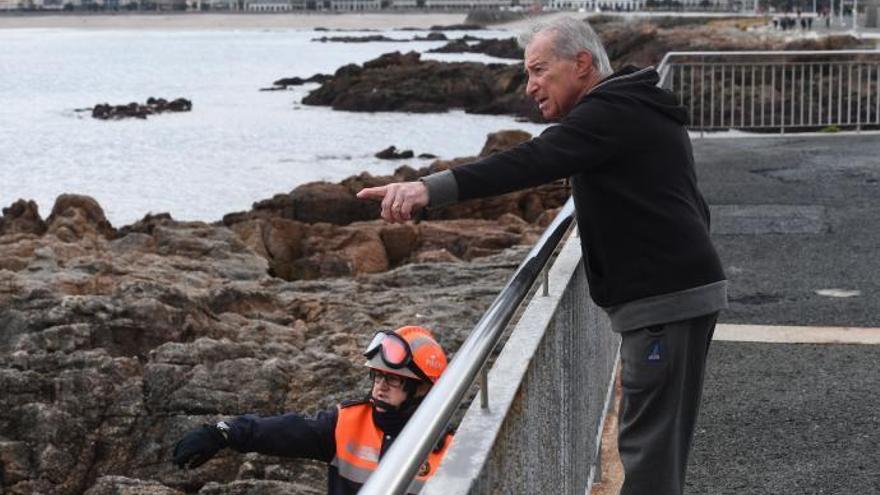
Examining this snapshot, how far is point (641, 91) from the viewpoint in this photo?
157 inches

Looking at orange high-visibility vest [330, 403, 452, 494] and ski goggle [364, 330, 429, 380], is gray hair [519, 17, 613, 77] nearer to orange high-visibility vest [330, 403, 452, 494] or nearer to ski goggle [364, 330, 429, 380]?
ski goggle [364, 330, 429, 380]

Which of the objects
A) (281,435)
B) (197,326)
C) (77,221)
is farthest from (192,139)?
(281,435)

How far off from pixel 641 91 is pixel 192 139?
168 feet

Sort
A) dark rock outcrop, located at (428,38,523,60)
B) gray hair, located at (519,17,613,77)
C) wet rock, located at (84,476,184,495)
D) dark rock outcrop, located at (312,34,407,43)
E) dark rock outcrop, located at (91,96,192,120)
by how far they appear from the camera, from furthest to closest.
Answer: dark rock outcrop, located at (312,34,407,43), dark rock outcrop, located at (428,38,523,60), dark rock outcrop, located at (91,96,192,120), wet rock, located at (84,476,184,495), gray hair, located at (519,17,613,77)

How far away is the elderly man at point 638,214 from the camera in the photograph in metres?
3.91

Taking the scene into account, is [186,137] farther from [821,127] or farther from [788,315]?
[788,315]

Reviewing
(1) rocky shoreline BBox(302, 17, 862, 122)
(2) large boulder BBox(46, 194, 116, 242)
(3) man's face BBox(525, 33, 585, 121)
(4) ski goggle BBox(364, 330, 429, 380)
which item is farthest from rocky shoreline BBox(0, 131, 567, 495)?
(1) rocky shoreline BBox(302, 17, 862, 122)

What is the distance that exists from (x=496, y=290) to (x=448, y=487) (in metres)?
9.66

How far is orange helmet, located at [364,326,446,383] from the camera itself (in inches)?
167

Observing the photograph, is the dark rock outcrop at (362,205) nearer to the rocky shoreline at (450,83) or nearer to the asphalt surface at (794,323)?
the asphalt surface at (794,323)

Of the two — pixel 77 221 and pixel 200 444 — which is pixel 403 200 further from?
pixel 77 221

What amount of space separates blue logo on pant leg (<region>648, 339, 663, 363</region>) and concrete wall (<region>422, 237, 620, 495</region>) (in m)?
0.29

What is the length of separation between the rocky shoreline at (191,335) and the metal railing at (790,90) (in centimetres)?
378

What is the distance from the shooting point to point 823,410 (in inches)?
289
